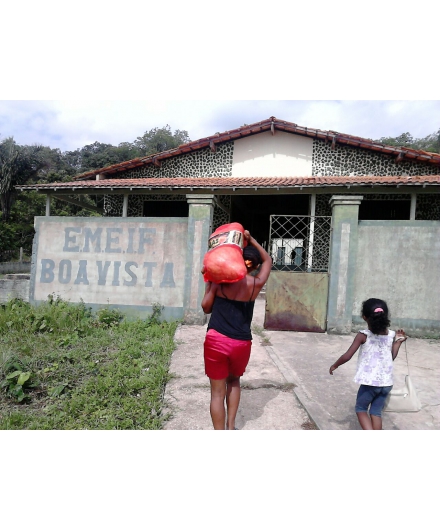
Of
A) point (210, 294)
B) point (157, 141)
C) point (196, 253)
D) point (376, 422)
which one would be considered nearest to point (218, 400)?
point (210, 294)

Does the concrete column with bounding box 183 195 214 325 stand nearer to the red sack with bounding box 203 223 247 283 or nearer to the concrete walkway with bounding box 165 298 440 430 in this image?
the concrete walkway with bounding box 165 298 440 430

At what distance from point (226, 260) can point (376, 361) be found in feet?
4.45

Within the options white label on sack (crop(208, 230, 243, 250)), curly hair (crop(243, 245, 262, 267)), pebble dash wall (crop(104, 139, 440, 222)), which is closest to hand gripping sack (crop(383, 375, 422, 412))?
curly hair (crop(243, 245, 262, 267))

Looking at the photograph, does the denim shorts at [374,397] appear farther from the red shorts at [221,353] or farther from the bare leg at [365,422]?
the red shorts at [221,353]

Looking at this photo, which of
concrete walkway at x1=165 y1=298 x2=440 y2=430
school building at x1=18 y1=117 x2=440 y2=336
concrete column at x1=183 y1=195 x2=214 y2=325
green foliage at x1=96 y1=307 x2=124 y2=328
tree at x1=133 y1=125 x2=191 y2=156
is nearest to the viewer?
concrete walkway at x1=165 y1=298 x2=440 y2=430

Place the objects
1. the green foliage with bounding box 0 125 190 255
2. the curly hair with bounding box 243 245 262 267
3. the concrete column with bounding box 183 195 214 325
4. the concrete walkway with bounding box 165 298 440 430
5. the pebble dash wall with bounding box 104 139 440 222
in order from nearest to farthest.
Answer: the curly hair with bounding box 243 245 262 267, the concrete walkway with bounding box 165 298 440 430, the concrete column with bounding box 183 195 214 325, the pebble dash wall with bounding box 104 139 440 222, the green foliage with bounding box 0 125 190 255

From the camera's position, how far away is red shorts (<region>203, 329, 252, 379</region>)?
228cm

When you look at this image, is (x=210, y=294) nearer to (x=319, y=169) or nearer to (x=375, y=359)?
(x=375, y=359)

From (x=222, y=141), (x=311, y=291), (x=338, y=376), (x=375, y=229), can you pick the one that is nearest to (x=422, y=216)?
(x=375, y=229)

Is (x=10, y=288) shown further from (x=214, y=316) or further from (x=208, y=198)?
(x=214, y=316)

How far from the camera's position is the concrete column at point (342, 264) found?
6.28 meters

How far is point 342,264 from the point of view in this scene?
6.33 meters

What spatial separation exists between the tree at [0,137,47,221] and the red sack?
21.6 m

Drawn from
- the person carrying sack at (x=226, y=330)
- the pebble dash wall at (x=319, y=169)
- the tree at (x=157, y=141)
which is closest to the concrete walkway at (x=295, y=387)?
the person carrying sack at (x=226, y=330)
